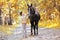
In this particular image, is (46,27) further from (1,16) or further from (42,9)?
(1,16)

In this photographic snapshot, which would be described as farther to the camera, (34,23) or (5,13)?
(5,13)

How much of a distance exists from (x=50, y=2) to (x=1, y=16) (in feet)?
5.87

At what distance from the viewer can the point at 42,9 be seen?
730 cm

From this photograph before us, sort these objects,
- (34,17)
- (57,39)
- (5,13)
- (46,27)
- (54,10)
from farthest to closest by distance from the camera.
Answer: (5,13)
(54,10)
(46,27)
(34,17)
(57,39)

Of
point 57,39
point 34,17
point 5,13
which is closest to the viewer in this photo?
point 57,39

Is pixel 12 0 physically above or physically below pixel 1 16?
above

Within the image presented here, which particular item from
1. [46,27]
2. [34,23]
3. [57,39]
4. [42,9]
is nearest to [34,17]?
[34,23]

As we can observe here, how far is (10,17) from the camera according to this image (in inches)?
300

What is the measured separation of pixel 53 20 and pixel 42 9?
0.57m

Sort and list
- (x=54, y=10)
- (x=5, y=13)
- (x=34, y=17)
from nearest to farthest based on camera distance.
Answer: (x=34, y=17) < (x=54, y=10) < (x=5, y=13)

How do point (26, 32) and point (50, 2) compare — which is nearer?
point (26, 32)

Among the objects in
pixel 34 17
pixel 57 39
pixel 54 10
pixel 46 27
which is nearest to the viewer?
pixel 57 39

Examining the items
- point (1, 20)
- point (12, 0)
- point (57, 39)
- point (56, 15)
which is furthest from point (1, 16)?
point (57, 39)

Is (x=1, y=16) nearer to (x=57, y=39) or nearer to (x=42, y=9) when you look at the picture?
(x=42, y=9)
